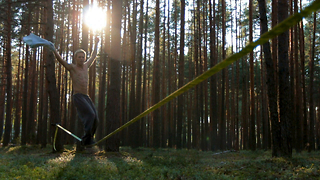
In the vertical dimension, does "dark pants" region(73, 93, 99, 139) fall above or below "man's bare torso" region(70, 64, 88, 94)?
below

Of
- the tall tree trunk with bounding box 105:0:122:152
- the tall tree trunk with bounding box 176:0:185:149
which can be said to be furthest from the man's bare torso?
the tall tree trunk with bounding box 176:0:185:149

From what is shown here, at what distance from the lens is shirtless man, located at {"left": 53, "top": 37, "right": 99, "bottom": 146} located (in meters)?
6.73

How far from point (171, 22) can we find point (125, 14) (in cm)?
569

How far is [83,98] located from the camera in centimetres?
696

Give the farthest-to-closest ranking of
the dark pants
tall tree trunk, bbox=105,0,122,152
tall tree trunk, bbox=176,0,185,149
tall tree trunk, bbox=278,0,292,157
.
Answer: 1. tall tree trunk, bbox=176,0,185,149
2. tall tree trunk, bbox=105,0,122,152
3. tall tree trunk, bbox=278,0,292,157
4. the dark pants

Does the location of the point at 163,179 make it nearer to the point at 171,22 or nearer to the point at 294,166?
the point at 294,166

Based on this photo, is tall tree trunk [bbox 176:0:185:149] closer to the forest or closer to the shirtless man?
the forest

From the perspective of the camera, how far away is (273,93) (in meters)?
11.9

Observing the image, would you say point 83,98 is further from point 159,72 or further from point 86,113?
point 159,72

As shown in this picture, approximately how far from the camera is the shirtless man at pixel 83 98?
673cm

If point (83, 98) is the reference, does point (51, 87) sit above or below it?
above

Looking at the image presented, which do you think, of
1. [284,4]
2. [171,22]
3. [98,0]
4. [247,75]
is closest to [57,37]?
[98,0]

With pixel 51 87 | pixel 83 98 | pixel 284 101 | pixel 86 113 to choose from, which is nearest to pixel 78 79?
pixel 83 98

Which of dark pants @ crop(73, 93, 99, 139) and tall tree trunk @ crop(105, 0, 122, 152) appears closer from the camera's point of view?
dark pants @ crop(73, 93, 99, 139)
